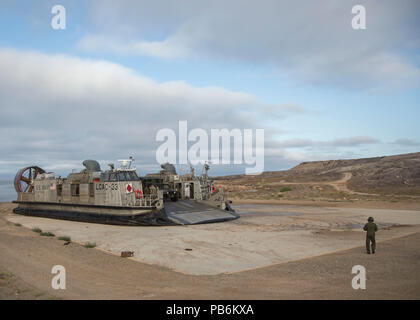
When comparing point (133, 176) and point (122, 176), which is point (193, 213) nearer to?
point (133, 176)

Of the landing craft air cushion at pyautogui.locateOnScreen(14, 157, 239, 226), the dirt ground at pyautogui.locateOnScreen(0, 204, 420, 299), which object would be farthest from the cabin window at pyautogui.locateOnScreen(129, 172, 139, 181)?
the dirt ground at pyautogui.locateOnScreen(0, 204, 420, 299)

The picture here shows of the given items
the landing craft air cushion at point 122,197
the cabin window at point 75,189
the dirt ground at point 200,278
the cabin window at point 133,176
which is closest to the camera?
the dirt ground at point 200,278

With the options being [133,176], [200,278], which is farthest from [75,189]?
[200,278]

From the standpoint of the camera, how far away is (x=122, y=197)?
69.7 feet

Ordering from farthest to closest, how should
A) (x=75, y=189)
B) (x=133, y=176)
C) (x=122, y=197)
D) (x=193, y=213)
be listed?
(x=75, y=189)
(x=193, y=213)
(x=133, y=176)
(x=122, y=197)

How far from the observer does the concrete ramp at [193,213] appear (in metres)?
20.7

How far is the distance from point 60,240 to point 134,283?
7.35 m

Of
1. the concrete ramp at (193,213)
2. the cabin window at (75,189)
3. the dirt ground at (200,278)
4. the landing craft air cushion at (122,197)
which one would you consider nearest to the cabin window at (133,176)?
the landing craft air cushion at (122,197)

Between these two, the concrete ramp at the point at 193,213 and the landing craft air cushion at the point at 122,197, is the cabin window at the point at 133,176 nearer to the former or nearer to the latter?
the landing craft air cushion at the point at 122,197

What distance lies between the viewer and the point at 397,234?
53.3 ft

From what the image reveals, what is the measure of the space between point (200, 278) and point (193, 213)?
1342cm

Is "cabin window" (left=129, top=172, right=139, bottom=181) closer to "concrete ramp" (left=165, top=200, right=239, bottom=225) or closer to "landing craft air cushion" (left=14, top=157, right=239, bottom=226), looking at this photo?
"landing craft air cushion" (left=14, top=157, right=239, bottom=226)
